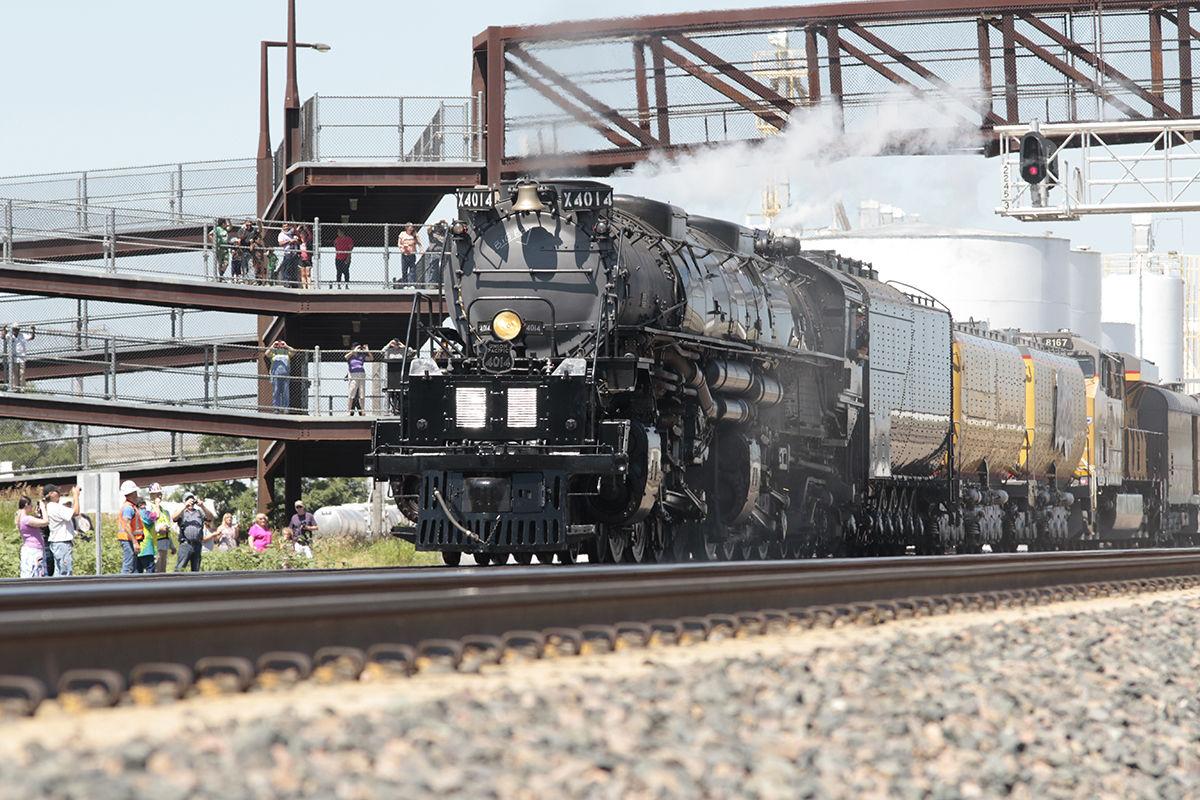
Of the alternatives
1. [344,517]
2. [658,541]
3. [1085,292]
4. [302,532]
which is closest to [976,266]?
[1085,292]

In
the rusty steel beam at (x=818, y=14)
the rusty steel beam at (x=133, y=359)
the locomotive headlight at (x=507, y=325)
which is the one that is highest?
the rusty steel beam at (x=818, y=14)

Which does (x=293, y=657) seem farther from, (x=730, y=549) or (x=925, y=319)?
(x=925, y=319)

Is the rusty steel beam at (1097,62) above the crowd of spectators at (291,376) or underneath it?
above

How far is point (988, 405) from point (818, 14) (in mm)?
10771

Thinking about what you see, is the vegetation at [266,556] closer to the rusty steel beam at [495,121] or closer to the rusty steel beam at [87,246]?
the rusty steel beam at [87,246]

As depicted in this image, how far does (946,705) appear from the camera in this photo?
8.24m

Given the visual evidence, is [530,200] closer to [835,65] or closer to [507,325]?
[507,325]

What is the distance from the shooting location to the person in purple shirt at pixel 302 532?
28344 millimetres

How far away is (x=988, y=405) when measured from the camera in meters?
28.2

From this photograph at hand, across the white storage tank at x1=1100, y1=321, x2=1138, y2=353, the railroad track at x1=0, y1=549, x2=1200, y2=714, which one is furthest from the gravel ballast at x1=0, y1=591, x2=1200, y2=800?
the white storage tank at x1=1100, y1=321, x2=1138, y2=353

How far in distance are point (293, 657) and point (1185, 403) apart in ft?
117

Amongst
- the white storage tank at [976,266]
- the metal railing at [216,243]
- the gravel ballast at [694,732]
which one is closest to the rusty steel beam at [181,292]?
the metal railing at [216,243]

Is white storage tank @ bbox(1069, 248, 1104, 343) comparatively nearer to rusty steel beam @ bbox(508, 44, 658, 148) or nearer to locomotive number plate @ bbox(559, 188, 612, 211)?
rusty steel beam @ bbox(508, 44, 658, 148)

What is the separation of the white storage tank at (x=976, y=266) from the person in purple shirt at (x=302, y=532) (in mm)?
41752
